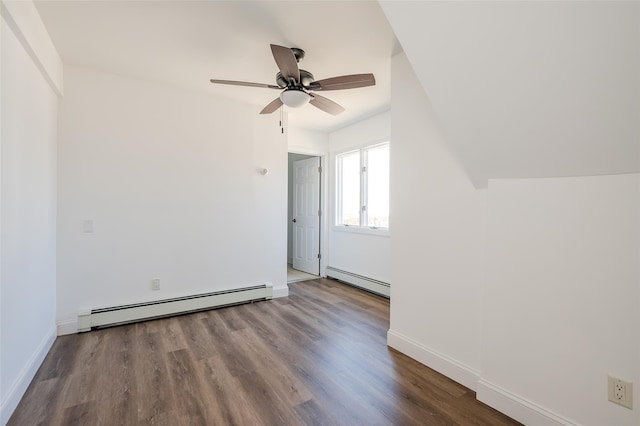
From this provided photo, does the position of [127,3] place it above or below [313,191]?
above

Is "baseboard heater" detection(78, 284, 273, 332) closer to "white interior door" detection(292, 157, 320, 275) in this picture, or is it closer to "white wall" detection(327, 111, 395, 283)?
"white wall" detection(327, 111, 395, 283)

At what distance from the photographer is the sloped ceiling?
3.50 feet

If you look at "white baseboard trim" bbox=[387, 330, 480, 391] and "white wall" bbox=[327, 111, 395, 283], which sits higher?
"white wall" bbox=[327, 111, 395, 283]

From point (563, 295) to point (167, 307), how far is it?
3.41 m

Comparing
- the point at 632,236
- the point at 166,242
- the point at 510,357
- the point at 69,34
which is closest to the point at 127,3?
the point at 69,34

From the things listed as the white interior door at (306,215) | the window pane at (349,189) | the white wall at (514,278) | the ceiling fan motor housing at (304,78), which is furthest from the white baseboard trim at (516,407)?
the white interior door at (306,215)

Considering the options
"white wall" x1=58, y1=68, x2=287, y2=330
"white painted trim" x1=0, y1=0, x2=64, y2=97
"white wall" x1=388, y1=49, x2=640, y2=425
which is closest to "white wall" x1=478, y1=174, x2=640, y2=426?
"white wall" x1=388, y1=49, x2=640, y2=425

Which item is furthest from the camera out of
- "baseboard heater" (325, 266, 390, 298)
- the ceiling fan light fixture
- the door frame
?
the door frame

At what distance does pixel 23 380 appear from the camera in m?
1.85

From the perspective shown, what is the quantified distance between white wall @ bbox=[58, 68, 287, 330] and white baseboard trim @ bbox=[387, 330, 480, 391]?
73.4 inches

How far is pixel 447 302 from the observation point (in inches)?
82.9

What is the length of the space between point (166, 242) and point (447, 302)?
9.35 feet

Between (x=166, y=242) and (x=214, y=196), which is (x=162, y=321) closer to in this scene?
(x=166, y=242)

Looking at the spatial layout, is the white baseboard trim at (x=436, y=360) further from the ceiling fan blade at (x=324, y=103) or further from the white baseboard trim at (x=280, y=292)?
the ceiling fan blade at (x=324, y=103)
